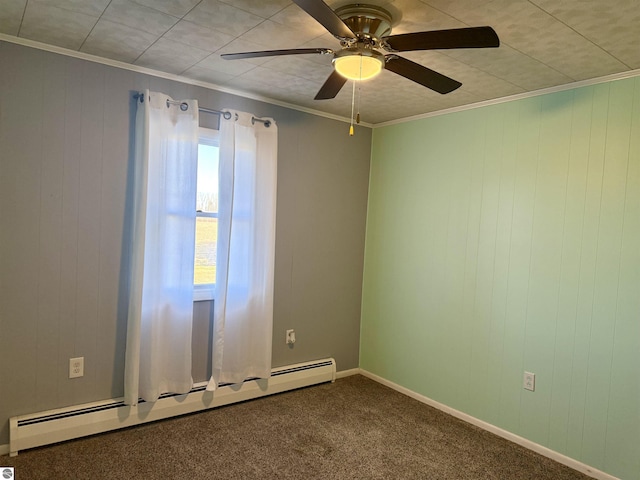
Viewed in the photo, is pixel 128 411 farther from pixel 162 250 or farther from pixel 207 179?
pixel 207 179

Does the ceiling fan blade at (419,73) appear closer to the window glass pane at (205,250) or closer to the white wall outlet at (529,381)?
the window glass pane at (205,250)

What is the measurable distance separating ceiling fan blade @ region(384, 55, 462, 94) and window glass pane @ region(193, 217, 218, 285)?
1.83 m

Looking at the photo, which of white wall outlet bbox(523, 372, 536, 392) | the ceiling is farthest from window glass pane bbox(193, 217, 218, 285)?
white wall outlet bbox(523, 372, 536, 392)

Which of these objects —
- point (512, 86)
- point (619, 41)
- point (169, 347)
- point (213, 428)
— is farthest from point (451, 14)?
point (213, 428)

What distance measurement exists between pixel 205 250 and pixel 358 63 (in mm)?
1898

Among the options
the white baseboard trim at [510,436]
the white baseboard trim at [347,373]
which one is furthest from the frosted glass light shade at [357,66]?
the white baseboard trim at [347,373]

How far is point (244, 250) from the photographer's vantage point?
10.9 feet

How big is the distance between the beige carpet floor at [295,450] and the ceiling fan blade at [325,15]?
2.27 m

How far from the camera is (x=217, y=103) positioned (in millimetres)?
3209

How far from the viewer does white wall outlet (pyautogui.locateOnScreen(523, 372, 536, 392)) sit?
2.92 metres

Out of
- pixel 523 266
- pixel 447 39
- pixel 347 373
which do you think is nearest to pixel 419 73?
pixel 447 39

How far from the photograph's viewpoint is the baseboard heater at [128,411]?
8.36 feet

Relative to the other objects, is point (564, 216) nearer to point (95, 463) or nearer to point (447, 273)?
point (447, 273)

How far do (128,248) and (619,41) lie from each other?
2979 mm
